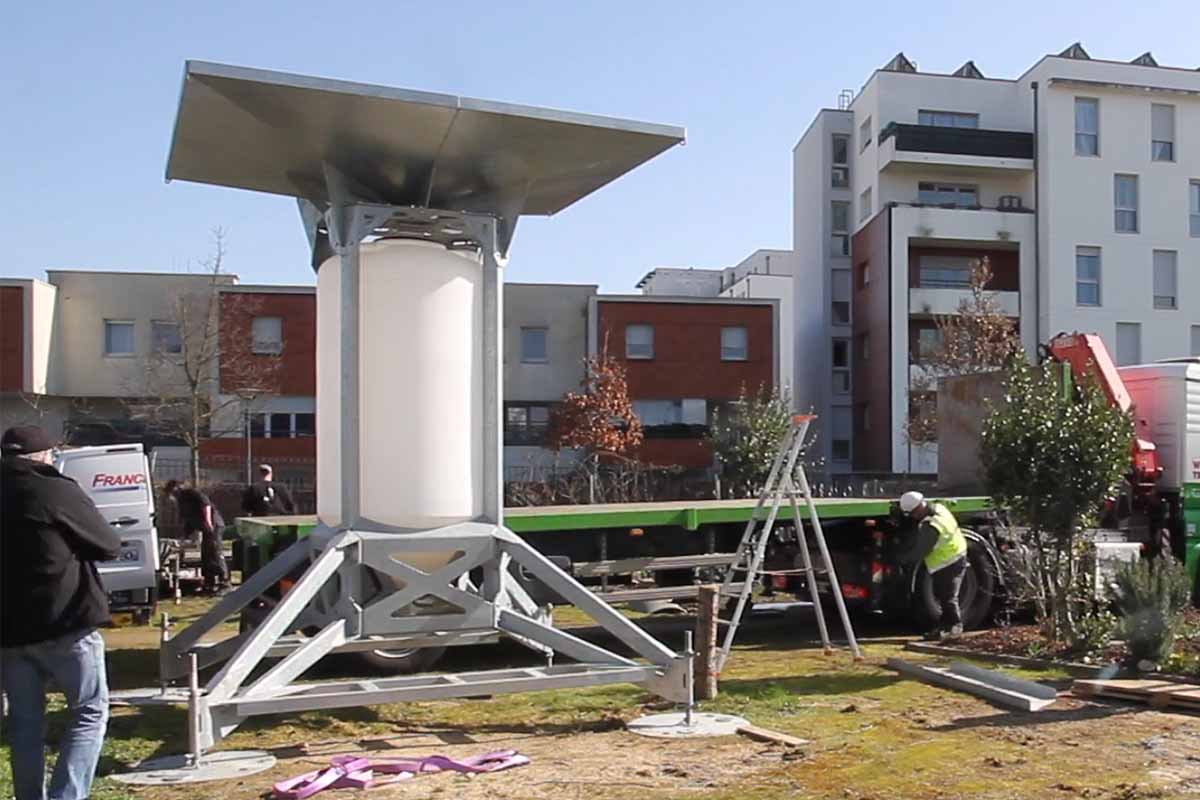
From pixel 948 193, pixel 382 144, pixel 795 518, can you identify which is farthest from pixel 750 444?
pixel 948 193

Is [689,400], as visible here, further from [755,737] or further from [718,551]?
[755,737]

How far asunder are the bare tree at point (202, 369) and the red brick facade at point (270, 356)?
0.09 feet


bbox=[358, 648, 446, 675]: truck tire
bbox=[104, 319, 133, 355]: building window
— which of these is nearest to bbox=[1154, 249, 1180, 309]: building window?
bbox=[104, 319, 133, 355]: building window

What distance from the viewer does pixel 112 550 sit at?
5.84 m

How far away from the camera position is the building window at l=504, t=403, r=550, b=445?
38719 mm

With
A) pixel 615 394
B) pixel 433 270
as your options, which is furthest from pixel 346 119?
pixel 615 394

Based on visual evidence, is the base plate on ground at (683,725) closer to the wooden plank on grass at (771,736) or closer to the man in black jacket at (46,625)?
the wooden plank on grass at (771,736)

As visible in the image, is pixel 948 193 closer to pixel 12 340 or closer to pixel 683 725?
pixel 12 340

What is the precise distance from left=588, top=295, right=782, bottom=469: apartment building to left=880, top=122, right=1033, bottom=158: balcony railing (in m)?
8.16

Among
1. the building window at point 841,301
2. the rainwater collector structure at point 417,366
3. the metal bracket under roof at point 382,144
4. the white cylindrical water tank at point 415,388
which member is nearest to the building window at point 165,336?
the building window at point 841,301

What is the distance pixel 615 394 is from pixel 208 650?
2570cm

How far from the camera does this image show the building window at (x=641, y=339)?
39031 mm

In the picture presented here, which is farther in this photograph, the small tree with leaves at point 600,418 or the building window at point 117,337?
the building window at point 117,337

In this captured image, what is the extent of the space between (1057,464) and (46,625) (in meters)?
8.62
